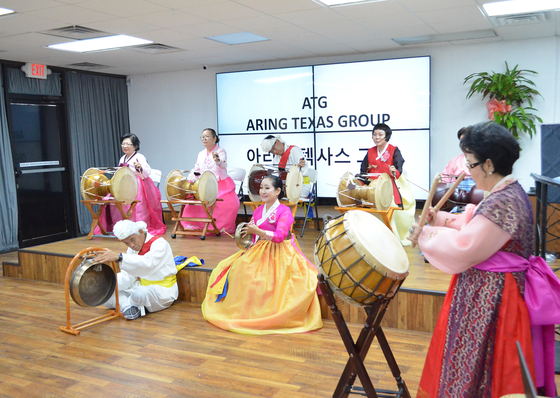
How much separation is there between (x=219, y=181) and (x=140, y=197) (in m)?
1.03

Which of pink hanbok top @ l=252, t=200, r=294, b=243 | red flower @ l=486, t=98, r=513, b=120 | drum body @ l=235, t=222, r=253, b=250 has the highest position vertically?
red flower @ l=486, t=98, r=513, b=120

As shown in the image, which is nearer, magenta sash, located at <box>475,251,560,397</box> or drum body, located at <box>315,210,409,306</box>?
magenta sash, located at <box>475,251,560,397</box>

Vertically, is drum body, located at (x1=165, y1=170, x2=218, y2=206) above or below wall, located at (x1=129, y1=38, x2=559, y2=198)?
below

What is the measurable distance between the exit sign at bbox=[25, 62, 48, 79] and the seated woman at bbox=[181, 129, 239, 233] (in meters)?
2.82

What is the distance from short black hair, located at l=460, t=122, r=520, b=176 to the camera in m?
1.79

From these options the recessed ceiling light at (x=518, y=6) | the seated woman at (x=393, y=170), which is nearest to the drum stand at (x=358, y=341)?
the seated woman at (x=393, y=170)

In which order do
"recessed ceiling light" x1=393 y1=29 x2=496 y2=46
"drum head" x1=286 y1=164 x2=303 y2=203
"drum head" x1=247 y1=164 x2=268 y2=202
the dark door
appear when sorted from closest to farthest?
"drum head" x1=286 y1=164 x2=303 y2=203 < "drum head" x1=247 y1=164 x2=268 y2=202 < "recessed ceiling light" x1=393 y1=29 x2=496 y2=46 < the dark door

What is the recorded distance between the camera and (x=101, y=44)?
20.1 ft

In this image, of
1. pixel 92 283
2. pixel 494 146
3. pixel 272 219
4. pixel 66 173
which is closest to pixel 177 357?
pixel 92 283

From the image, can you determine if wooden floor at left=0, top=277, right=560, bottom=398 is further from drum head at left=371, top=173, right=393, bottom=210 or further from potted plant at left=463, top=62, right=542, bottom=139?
potted plant at left=463, top=62, right=542, bottom=139

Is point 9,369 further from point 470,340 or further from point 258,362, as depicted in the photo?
point 470,340

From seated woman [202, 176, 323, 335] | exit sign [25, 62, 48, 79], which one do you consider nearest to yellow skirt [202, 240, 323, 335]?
seated woman [202, 176, 323, 335]

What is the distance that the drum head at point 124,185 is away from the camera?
591 cm

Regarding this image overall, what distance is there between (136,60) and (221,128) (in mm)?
1700
